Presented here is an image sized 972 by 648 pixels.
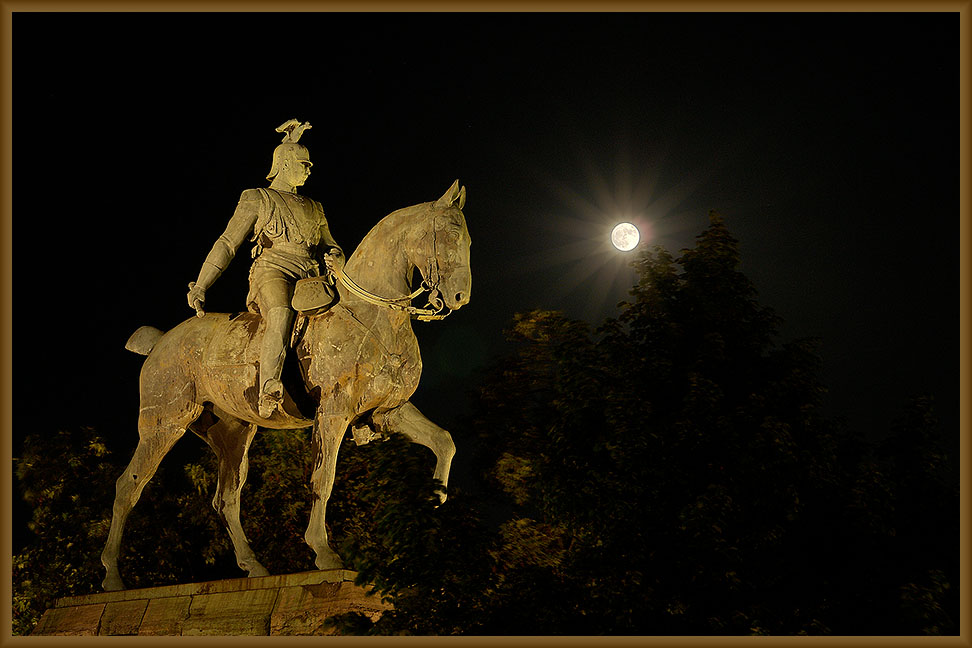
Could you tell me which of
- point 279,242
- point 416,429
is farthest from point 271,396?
point 279,242

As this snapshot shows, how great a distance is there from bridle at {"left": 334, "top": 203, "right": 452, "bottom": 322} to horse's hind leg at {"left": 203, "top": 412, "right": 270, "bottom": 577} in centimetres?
237

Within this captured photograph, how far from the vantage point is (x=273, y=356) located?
30.7ft

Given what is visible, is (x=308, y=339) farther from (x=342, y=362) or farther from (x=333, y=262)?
(x=333, y=262)

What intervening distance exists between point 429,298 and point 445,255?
0.41 metres

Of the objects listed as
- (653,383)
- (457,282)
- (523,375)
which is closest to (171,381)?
(457,282)

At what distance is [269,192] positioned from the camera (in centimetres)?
1005

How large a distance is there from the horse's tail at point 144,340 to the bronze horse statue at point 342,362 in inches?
19.4

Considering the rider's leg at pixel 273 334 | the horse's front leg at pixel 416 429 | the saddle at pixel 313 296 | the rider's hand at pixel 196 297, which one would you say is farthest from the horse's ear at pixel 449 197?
the rider's hand at pixel 196 297

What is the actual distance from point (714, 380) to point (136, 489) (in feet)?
19.9

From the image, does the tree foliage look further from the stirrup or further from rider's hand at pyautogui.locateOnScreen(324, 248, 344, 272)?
rider's hand at pyautogui.locateOnScreen(324, 248, 344, 272)

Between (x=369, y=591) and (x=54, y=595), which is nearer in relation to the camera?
(x=369, y=591)

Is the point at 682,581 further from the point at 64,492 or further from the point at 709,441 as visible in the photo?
the point at 64,492

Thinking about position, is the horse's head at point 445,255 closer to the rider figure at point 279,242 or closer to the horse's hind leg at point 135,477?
the rider figure at point 279,242

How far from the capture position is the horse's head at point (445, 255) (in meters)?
9.18
